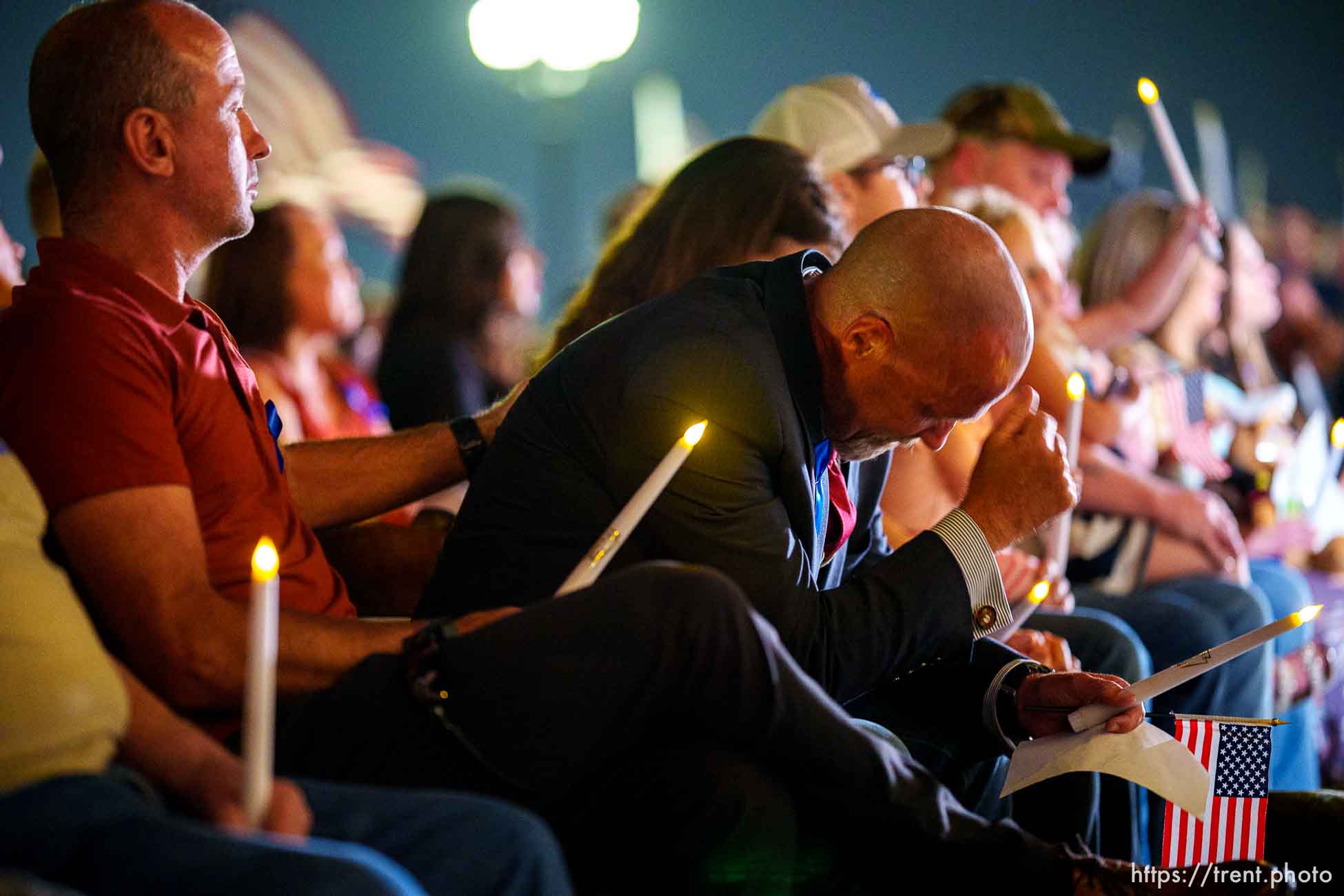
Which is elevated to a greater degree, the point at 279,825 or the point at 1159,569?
the point at 279,825

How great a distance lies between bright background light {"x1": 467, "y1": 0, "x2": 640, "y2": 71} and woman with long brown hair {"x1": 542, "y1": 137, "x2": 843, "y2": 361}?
3.24m

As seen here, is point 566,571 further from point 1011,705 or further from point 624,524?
point 1011,705

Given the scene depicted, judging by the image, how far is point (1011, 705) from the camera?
164 centimetres

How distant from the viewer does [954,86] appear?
618cm

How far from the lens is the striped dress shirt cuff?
1.49 metres

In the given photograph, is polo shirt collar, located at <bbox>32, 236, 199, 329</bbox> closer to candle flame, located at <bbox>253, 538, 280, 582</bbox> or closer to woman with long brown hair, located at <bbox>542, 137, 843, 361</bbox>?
candle flame, located at <bbox>253, 538, 280, 582</bbox>

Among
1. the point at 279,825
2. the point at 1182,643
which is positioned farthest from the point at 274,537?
the point at 1182,643

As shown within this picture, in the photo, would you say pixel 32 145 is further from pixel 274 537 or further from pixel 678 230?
pixel 274 537

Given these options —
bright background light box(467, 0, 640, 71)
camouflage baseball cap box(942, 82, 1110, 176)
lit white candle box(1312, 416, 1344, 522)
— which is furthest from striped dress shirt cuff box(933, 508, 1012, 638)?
bright background light box(467, 0, 640, 71)

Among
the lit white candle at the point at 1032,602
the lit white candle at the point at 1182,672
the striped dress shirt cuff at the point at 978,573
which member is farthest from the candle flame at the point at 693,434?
the lit white candle at the point at 1182,672

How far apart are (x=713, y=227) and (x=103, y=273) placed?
970 mm

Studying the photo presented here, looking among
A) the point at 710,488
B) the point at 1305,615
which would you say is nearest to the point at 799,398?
the point at 710,488

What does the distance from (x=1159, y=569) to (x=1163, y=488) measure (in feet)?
0.54

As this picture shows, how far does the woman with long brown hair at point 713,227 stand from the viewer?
6.93 feet
